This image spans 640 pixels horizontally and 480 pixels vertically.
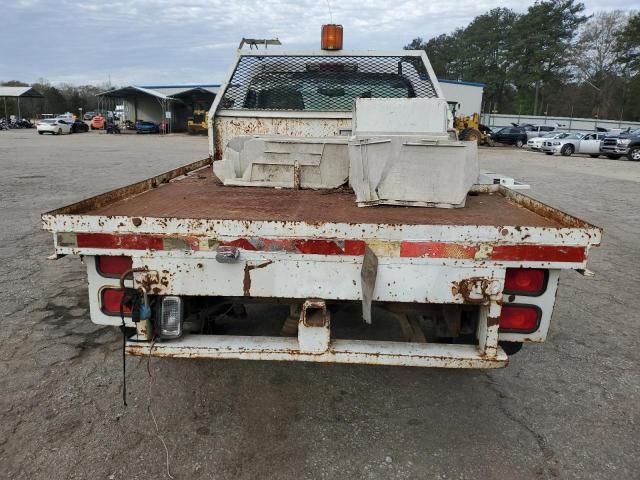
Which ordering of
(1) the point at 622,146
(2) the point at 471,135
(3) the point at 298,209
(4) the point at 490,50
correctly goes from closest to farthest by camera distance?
(3) the point at 298,209, (2) the point at 471,135, (1) the point at 622,146, (4) the point at 490,50

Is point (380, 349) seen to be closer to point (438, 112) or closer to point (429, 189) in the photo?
point (429, 189)

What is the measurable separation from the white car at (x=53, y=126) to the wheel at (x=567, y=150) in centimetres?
3305

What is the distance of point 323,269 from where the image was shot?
2.26 meters

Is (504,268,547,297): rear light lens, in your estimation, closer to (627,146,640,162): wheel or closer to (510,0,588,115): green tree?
(627,146,640,162): wheel

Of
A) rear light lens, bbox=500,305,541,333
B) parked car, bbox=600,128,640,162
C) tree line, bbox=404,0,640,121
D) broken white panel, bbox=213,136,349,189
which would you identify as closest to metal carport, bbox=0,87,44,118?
tree line, bbox=404,0,640,121

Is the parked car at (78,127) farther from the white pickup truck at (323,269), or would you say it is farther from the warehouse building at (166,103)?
the white pickup truck at (323,269)

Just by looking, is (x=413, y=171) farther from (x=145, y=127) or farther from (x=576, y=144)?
(x=145, y=127)

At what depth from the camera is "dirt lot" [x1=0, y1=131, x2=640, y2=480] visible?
2.34 meters

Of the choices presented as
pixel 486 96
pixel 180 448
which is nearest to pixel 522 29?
pixel 486 96

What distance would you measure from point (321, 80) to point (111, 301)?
3180 mm

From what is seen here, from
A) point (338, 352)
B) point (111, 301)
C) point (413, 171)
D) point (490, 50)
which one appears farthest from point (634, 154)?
point (490, 50)

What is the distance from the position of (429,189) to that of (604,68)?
6728 centimetres

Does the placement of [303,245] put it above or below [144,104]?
below

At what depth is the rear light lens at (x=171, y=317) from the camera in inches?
93.9
